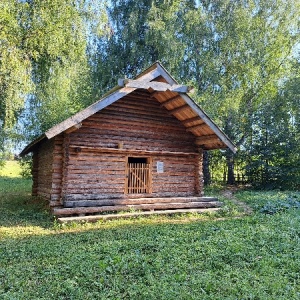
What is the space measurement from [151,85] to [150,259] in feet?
20.9

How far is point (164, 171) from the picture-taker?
1297 cm

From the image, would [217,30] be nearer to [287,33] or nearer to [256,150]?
[287,33]

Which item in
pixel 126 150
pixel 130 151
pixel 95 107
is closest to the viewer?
pixel 95 107

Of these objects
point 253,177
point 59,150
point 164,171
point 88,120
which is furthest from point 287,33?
point 59,150

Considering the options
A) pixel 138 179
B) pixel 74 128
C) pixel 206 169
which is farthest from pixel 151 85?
pixel 206 169

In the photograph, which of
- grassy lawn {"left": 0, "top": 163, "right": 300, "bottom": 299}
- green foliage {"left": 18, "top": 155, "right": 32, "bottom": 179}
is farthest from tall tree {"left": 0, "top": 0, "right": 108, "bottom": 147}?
green foliage {"left": 18, "top": 155, "right": 32, "bottom": 179}

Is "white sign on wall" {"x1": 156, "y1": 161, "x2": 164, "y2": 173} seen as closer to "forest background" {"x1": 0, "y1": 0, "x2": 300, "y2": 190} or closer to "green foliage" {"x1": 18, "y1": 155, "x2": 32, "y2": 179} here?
"forest background" {"x1": 0, "y1": 0, "x2": 300, "y2": 190}

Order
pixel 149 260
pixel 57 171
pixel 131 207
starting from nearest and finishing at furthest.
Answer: pixel 149 260 → pixel 57 171 → pixel 131 207

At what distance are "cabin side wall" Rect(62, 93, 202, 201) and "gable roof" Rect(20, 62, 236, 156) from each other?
1.53ft

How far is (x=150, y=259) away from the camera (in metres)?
6.08

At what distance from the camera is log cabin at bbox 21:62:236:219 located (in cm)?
1078

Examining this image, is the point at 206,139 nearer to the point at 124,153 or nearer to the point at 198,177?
the point at 198,177

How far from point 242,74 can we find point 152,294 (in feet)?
64.3

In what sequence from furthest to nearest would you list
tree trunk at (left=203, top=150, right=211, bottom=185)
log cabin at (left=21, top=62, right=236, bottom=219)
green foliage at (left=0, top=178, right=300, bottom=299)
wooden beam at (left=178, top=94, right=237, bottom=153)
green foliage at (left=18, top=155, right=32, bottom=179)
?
1. green foliage at (left=18, top=155, right=32, bottom=179)
2. tree trunk at (left=203, top=150, right=211, bottom=185)
3. wooden beam at (left=178, top=94, right=237, bottom=153)
4. log cabin at (left=21, top=62, right=236, bottom=219)
5. green foliage at (left=0, top=178, right=300, bottom=299)
